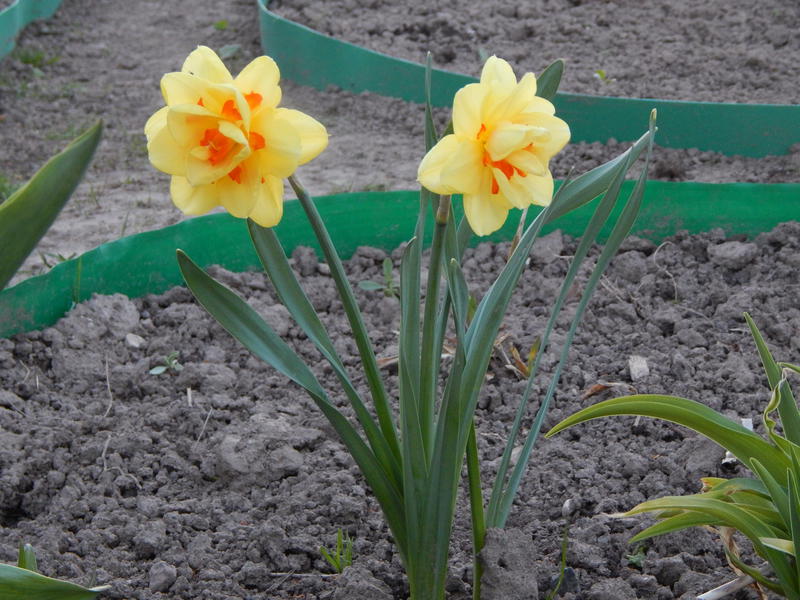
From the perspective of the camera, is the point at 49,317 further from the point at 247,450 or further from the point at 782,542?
the point at 782,542

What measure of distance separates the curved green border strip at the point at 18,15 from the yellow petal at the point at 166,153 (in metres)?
4.18

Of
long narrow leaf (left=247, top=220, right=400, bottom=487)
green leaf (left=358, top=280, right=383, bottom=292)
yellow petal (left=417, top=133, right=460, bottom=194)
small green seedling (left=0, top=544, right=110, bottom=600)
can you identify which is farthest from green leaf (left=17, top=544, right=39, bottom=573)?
green leaf (left=358, top=280, right=383, bottom=292)

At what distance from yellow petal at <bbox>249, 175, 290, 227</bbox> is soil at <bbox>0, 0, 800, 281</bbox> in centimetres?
172

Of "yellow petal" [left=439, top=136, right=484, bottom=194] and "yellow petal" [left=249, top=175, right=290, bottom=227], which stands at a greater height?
"yellow petal" [left=439, top=136, right=484, bottom=194]

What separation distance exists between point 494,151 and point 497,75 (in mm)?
105

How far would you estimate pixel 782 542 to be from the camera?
127cm

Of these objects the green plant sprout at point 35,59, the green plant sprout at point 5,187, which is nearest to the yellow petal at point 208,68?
the green plant sprout at point 5,187

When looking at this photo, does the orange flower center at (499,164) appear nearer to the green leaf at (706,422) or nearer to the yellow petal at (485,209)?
the yellow petal at (485,209)

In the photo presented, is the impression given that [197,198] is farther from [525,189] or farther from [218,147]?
[525,189]

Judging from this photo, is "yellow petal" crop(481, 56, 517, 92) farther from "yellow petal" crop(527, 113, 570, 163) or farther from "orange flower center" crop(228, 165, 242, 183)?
"orange flower center" crop(228, 165, 242, 183)

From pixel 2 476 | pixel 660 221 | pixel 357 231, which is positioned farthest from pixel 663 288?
pixel 2 476

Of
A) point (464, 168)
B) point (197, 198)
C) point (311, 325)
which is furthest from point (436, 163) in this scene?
point (311, 325)

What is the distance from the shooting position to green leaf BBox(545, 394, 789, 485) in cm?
135

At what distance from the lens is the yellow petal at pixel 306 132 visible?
1.00 meters
